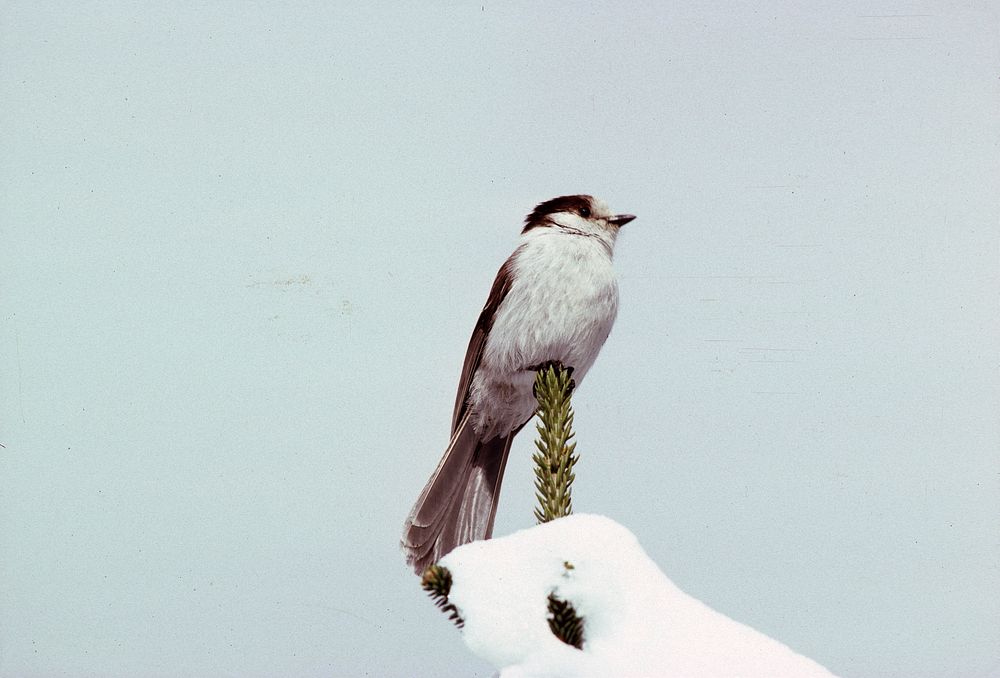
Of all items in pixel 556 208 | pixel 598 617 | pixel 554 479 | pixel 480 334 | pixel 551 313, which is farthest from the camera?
pixel 556 208

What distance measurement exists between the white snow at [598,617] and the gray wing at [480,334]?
1794 millimetres

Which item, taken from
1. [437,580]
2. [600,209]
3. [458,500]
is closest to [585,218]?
[600,209]

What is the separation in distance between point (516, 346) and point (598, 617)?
1.75 meters

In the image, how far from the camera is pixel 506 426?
3637 millimetres

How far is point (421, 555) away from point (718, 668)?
1796 mm

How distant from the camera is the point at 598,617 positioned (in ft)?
5.39

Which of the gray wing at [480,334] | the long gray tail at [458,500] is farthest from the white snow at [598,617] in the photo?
the gray wing at [480,334]

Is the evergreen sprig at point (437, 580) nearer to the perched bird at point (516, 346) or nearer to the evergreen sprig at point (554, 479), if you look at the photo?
the evergreen sprig at point (554, 479)

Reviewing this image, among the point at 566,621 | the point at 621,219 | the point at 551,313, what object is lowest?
the point at 566,621

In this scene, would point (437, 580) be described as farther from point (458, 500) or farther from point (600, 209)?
point (600, 209)

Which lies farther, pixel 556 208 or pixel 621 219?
pixel 556 208

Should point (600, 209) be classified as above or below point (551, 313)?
above

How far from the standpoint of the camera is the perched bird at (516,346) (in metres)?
3.22

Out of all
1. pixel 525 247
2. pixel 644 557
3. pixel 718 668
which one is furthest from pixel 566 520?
pixel 525 247
